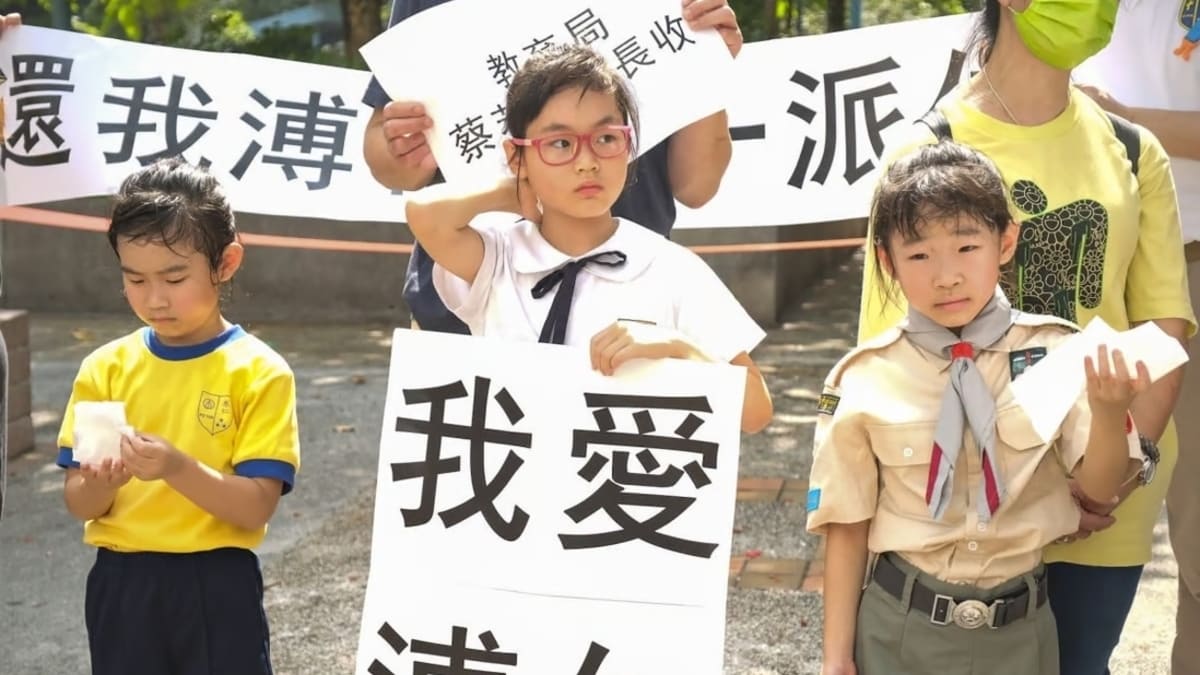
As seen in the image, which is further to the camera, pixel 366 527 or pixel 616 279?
pixel 366 527

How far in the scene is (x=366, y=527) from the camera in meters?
5.58

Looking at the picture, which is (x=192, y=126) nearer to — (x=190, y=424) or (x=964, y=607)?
(x=190, y=424)

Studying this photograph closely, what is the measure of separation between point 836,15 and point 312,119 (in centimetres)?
840

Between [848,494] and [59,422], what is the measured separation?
17.8 ft

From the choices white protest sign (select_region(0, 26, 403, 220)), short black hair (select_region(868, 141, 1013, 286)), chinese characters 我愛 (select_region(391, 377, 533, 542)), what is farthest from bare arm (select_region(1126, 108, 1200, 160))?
white protest sign (select_region(0, 26, 403, 220))

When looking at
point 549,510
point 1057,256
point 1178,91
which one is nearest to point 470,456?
point 549,510

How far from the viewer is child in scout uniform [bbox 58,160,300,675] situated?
108 inches

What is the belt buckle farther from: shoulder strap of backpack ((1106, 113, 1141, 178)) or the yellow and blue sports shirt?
the yellow and blue sports shirt

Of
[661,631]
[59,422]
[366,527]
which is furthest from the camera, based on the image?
[59,422]

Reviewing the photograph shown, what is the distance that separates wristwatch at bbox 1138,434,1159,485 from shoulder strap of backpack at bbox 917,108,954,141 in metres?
0.59

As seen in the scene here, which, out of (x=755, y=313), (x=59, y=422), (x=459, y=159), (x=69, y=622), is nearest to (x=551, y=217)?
(x=459, y=159)

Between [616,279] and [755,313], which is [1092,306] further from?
→ [755,313]

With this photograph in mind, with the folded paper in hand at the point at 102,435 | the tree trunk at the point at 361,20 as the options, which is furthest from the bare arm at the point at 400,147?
the tree trunk at the point at 361,20

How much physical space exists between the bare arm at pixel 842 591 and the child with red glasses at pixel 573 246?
0.23m
